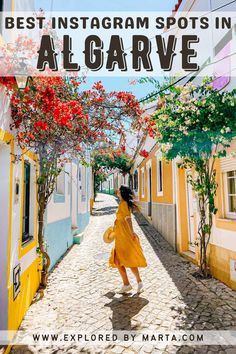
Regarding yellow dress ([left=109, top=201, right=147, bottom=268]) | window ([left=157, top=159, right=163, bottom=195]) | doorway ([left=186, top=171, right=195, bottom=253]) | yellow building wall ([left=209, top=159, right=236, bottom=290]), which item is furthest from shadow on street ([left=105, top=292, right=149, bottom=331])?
window ([left=157, top=159, right=163, bottom=195])

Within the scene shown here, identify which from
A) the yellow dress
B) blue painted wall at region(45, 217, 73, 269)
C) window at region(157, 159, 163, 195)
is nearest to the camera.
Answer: the yellow dress

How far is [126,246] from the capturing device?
4.55 meters

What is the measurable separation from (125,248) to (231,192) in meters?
2.54

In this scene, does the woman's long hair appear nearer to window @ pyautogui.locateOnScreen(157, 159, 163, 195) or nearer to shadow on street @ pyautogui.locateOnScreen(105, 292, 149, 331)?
shadow on street @ pyautogui.locateOnScreen(105, 292, 149, 331)

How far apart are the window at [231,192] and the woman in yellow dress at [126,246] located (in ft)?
6.97

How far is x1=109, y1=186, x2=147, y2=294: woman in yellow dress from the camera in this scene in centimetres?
451

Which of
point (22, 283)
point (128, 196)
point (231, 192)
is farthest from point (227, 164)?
point (22, 283)

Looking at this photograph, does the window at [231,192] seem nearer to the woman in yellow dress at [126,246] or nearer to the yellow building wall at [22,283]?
the woman in yellow dress at [126,246]

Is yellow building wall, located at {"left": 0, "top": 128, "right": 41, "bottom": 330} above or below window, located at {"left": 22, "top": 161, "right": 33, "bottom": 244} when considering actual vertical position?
below

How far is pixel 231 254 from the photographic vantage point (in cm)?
485

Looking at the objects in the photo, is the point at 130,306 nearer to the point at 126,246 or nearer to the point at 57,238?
the point at 126,246

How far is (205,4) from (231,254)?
6710 millimetres

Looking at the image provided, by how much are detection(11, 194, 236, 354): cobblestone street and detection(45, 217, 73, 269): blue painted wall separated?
1.50 ft

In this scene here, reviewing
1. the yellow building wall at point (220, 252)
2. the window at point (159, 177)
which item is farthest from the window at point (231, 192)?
the window at point (159, 177)
